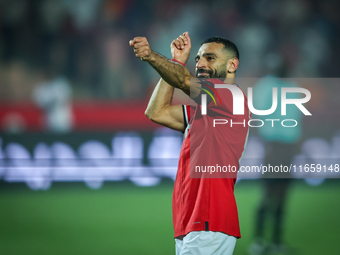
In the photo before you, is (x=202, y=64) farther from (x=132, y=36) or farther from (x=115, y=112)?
(x=132, y=36)

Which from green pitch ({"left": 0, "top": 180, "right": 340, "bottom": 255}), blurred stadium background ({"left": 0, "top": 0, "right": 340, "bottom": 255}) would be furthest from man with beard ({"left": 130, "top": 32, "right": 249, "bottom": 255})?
blurred stadium background ({"left": 0, "top": 0, "right": 340, "bottom": 255})

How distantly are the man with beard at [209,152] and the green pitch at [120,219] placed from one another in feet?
5.98

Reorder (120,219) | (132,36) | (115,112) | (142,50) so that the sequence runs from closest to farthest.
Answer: (142,50)
(120,219)
(115,112)
(132,36)

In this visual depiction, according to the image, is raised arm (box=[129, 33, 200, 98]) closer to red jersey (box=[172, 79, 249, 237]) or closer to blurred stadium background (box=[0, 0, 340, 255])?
red jersey (box=[172, 79, 249, 237])

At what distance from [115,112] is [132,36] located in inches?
66.6

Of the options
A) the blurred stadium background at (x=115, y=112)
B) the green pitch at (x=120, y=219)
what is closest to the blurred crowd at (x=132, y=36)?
the blurred stadium background at (x=115, y=112)

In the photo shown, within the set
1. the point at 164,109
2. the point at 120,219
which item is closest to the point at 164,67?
the point at 164,109

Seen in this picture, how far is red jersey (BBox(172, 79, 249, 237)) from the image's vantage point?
1748 millimetres

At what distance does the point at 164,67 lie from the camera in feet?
5.10

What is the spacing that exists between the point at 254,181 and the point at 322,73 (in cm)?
284

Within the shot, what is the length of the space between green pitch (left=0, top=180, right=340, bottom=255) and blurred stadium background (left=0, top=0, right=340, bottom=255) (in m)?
0.03

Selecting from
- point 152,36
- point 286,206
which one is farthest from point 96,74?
point 286,206

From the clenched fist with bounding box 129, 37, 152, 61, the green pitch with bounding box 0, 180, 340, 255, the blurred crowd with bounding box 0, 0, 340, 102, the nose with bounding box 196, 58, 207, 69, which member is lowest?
the green pitch with bounding box 0, 180, 340, 255

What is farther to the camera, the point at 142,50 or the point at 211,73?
the point at 211,73
